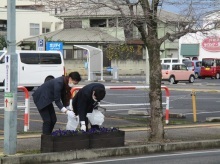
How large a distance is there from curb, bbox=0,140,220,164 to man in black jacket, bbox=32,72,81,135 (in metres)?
0.69

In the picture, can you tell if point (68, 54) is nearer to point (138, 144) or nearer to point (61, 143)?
point (138, 144)

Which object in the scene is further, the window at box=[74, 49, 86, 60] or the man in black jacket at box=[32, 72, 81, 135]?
the window at box=[74, 49, 86, 60]

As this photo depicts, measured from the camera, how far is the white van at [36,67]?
32.4m

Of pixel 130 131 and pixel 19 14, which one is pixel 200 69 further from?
pixel 130 131

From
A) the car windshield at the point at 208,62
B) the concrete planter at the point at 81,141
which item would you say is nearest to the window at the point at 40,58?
the concrete planter at the point at 81,141

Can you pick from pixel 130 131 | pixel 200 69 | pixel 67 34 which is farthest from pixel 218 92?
pixel 67 34

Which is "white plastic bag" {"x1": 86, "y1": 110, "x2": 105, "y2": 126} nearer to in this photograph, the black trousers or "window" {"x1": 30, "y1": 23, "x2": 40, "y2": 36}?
the black trousers

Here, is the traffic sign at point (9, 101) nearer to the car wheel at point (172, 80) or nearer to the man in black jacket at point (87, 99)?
the man in black jacket at point (87, 99)

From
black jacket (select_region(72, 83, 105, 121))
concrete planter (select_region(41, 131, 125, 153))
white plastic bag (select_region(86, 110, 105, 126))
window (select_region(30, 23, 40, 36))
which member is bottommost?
concrete planter (select_region(41, 131, 125, 153))

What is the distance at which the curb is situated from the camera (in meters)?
10.8

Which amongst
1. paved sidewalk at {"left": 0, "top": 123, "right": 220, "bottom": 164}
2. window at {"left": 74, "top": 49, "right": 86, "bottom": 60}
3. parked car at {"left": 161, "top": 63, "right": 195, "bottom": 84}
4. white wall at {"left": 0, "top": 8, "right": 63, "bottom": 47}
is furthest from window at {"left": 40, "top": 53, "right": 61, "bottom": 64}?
white wall at {"left": 0, "top": 8, "right": 63, "bottom": 47}

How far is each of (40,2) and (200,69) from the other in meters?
45.5

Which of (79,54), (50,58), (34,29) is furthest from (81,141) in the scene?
(34,29)

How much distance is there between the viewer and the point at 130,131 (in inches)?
601
